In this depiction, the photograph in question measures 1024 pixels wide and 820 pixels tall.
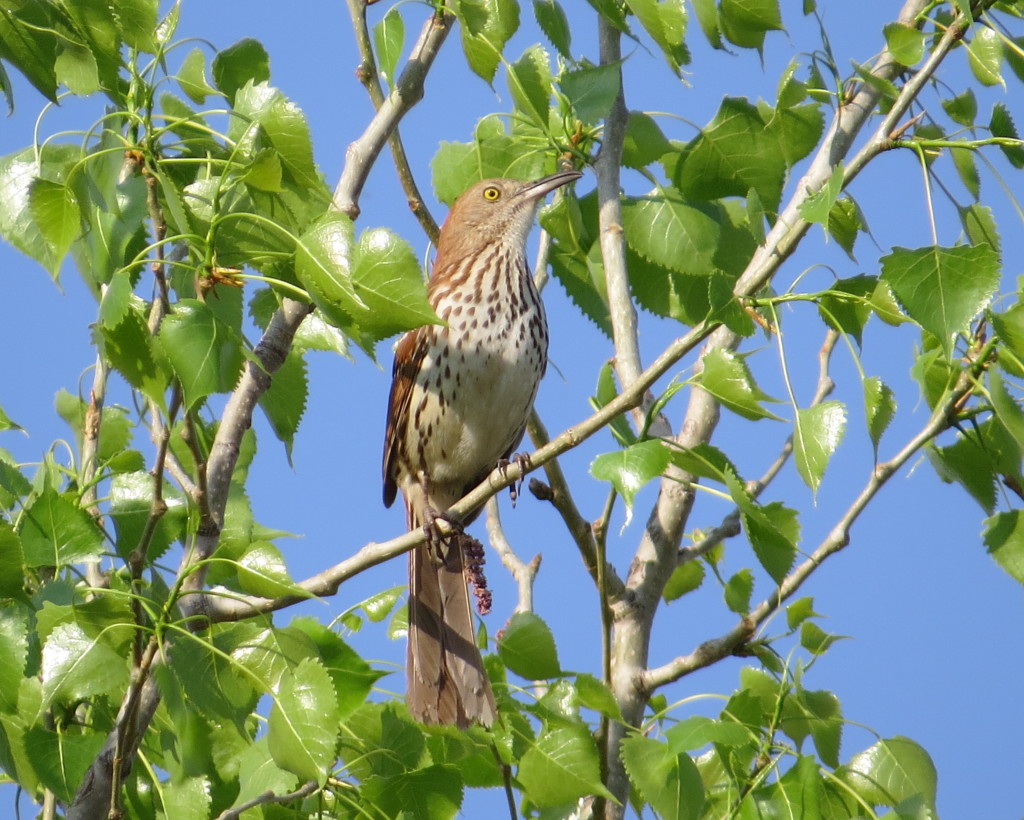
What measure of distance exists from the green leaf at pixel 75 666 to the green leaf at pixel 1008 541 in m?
2.17

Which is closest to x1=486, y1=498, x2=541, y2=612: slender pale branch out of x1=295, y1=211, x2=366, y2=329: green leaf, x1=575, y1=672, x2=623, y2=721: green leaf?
x1=575, y1=672, x2=623, y2=721: green leaf

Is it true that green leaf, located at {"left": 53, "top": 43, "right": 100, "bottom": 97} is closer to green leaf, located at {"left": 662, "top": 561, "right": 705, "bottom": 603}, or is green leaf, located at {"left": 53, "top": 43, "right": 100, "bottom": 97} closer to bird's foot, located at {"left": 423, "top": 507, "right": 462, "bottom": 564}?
bird's foot, located at {"left": 423, "top": 507, "right": 462, "bottom": 564}

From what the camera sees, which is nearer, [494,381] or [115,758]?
[115,758]

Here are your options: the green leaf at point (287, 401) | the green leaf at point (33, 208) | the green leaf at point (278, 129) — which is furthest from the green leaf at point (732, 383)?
the green leaf at point (287, 401)

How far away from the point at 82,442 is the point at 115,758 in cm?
122

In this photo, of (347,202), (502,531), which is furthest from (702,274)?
(502,531)

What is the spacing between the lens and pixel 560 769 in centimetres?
308

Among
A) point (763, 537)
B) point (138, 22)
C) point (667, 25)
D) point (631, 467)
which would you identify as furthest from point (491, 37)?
point (763, 537)

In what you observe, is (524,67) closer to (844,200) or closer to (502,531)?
(844,200)

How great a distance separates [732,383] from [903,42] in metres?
1.14

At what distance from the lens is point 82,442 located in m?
3.67

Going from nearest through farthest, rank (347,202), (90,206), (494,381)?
(90,206), (347,202), (494,381)

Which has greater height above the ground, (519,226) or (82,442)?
(519,226)

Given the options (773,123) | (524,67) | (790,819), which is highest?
(524,67)
